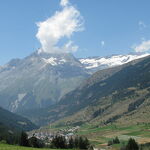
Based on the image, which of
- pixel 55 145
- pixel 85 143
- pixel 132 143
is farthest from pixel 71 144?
pixel 132 143

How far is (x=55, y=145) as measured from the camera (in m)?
154

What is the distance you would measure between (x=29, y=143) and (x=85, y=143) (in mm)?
40738

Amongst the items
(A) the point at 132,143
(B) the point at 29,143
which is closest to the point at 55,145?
(B) the point at 29,143

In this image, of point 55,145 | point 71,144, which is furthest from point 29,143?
point 71,144

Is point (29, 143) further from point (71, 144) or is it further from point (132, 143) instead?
point (132, 143)

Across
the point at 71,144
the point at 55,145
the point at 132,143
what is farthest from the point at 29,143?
the point at 132,143

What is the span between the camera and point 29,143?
15350cm

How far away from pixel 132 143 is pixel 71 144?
45232 millimetres

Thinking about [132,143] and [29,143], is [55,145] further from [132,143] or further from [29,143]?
[132,143]

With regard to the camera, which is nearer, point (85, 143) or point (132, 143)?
point (132, 143)

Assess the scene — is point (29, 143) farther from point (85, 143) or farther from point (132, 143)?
point (132, 143)

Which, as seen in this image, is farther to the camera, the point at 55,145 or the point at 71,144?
the point at 71,144

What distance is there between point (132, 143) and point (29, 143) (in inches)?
2146

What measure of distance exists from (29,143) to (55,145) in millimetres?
14016
